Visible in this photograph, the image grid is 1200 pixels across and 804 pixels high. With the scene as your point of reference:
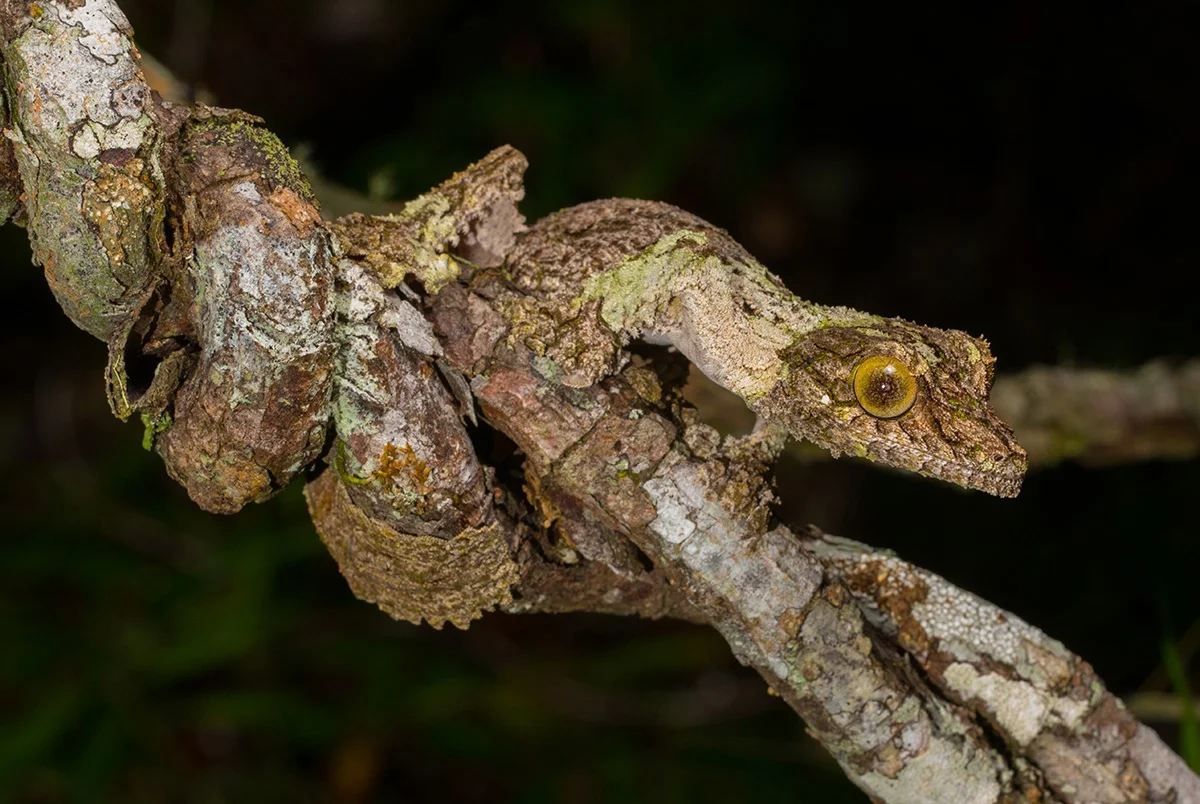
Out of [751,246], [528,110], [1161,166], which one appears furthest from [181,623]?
[1161,166]

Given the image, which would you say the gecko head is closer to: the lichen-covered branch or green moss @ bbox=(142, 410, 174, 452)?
green moss @ bbox=(142, 410, 174, 452)

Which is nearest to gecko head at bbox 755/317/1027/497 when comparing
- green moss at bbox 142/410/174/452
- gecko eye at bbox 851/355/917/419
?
gecko eye at bbox 851/355/917/419

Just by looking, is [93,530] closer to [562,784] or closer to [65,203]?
[562,784]

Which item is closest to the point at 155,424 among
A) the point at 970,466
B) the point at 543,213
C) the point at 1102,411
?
the point at 970,466

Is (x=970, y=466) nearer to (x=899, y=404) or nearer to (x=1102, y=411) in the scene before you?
(x=899, y=404)

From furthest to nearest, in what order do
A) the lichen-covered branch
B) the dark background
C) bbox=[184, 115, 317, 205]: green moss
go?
the dark background → the lichen-covered branch → bbox=[184, 115, 317, 205]: green moss

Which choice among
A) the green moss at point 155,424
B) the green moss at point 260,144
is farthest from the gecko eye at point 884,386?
the green moss at point 155,424
